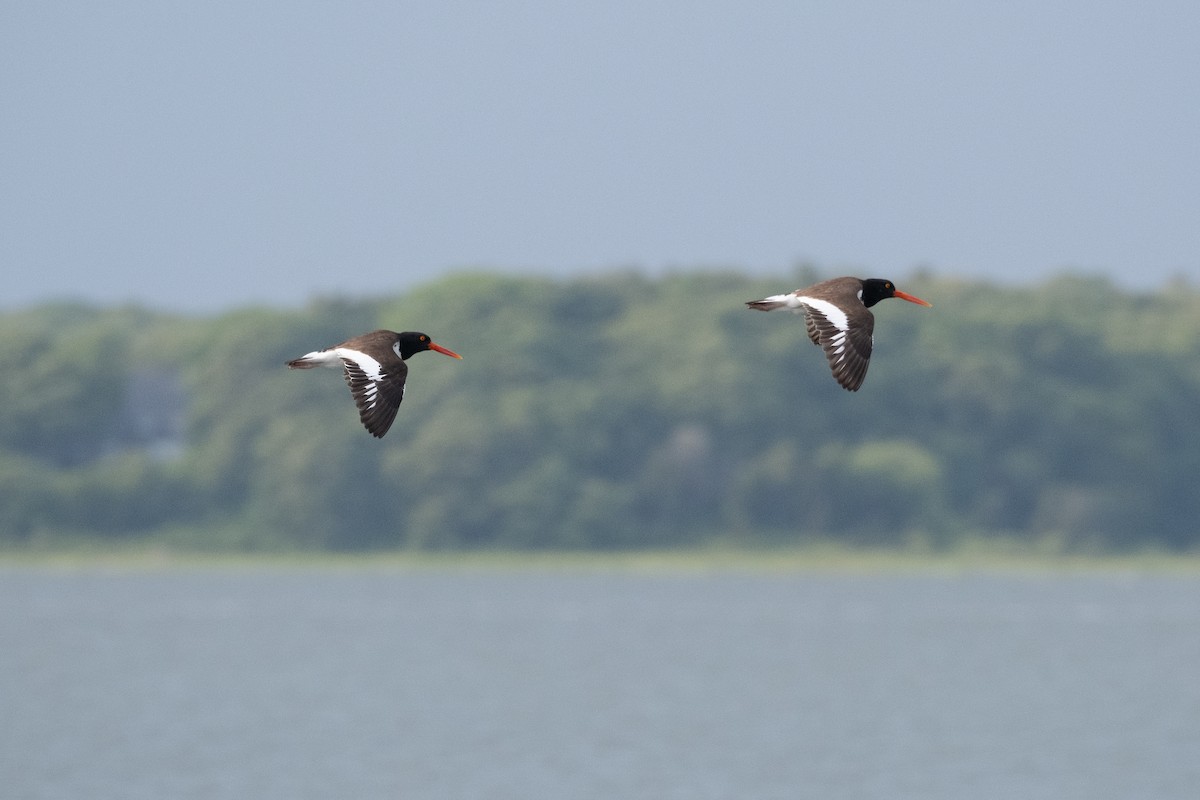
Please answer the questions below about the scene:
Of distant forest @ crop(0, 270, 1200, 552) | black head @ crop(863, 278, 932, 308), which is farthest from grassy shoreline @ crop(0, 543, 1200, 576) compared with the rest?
black head @ crop(863, 278, 932, 308)

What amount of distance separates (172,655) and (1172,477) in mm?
75422

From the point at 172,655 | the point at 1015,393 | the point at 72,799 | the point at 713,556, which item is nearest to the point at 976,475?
the point at 1015,393

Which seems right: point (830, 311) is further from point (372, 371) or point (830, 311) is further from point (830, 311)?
point (372, 371)

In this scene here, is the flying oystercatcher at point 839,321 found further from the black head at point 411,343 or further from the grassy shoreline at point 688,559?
the grassy shoreline at point 688,559

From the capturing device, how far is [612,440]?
17312 centimetres

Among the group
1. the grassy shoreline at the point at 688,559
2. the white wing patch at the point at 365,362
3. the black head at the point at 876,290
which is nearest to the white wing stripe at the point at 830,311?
the black head at the point at 876,290

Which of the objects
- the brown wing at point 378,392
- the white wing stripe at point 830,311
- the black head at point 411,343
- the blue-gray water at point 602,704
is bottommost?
the blue-gray water at point 602,704

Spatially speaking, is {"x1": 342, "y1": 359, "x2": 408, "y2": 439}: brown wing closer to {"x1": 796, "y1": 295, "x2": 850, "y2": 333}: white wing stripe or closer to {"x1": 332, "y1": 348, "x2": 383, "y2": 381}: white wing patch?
{"x1": 332, "y1": 348, "x2": 383, "y2": 381}: white wing patch

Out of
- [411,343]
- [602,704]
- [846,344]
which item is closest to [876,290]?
[846,344]

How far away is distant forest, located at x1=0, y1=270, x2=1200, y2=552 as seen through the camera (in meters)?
167

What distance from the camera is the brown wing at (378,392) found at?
72.6ft

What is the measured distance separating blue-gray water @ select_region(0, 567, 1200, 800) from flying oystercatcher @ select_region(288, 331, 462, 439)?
144 feet

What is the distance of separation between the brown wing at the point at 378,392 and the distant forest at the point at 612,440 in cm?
14062

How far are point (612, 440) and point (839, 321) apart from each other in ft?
492
